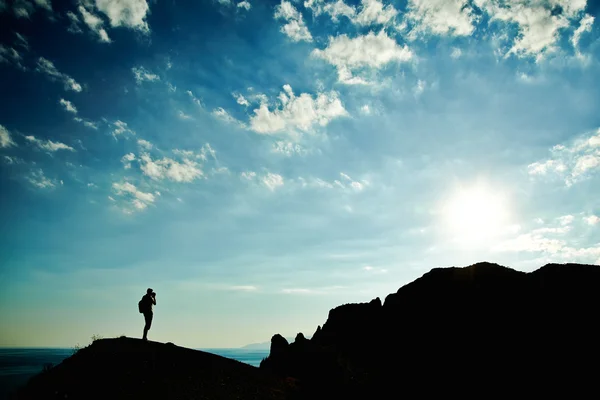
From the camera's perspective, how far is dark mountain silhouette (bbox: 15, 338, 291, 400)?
1359 centimetres

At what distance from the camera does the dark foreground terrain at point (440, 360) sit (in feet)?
50.3

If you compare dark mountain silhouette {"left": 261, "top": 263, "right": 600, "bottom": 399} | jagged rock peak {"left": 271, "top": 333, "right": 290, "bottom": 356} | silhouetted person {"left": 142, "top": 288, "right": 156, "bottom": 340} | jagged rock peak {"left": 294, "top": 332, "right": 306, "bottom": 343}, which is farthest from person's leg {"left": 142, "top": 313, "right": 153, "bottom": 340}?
jagged rock peak {"left": 271, "top": 333, "right": 290, "bottom": 356}

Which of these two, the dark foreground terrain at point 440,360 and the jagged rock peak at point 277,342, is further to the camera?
the jagged rock peak at point 277,342

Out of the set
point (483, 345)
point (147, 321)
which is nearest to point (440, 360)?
point (483, 345)

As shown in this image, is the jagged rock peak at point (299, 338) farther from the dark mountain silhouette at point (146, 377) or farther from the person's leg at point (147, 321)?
the person's leg at point (147, 321)

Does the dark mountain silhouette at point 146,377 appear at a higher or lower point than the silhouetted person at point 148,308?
lower

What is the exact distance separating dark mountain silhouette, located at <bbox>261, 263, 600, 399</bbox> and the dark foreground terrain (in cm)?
7

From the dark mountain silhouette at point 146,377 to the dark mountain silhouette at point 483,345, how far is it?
4.69 meters

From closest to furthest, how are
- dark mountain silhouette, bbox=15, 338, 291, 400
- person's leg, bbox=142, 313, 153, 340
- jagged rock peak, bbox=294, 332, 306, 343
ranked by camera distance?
dark mountain silhouette, bbox=15, 338, 291, 400 < person's leg, bbox=142, 313, 153, 340 < jagged rock peak, bbox=294, 332, 306, 343

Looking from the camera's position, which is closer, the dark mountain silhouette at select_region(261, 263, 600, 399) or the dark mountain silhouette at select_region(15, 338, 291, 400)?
the dark mountain silhouette at select_region(15, 338, 291, 400)

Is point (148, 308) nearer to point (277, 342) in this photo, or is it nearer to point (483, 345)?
point (483, 345)

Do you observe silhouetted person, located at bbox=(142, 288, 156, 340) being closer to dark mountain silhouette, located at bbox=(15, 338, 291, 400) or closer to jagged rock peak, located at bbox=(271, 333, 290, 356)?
dark mountain silhouette, located at bbox=(15, 338, 291, 400)

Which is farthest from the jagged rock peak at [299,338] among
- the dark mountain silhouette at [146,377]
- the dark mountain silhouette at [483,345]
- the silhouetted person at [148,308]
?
the silhouetted person at [148,308]

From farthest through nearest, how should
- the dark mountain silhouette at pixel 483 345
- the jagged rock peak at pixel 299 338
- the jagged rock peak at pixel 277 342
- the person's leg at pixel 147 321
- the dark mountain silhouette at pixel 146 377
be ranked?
the jagged rock peak at pixel 277 342, the jagged rock peak at pixel 299 338, the dark mountain silhouette at pixel 483 345, the person's leg at pixel 147 321, the dark mountain silhouette at pixel 146 377
